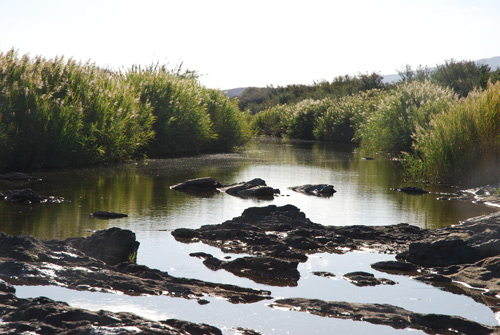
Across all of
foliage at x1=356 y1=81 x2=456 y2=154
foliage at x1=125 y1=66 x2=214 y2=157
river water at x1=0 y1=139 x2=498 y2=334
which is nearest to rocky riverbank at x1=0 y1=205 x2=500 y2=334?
river water at x1=0 y1=139 x2=498 y2=334

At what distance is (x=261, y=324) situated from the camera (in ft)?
15.8

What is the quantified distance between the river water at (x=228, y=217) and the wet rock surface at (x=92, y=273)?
0.16 metres

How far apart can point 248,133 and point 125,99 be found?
11280 millimetres

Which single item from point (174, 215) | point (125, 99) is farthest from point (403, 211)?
point (125, 99)

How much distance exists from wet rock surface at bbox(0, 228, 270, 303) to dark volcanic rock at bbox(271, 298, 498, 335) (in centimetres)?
51

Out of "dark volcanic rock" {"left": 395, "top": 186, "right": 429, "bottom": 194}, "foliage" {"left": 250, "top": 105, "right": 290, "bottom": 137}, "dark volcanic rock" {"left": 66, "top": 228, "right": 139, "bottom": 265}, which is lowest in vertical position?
"dark volcanic rock" {"left": 66, "top": 228, "right": 139, "bottom": 265}

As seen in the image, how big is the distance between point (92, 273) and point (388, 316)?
2633 millimetres

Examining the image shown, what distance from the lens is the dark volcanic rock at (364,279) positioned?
610 cm

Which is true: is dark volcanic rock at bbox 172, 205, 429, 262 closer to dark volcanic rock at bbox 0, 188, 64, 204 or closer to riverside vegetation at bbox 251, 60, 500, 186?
dark volcanic rock at bbox 0, 188, 64, 204

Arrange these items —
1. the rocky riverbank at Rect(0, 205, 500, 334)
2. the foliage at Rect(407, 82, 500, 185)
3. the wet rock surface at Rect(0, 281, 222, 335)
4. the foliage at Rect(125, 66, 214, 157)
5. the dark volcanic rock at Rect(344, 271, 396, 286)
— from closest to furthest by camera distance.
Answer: the wet rock surface at Rect(0, 281, 222, 335) → the rocky riverbank at Rect(0, 205, 500, 334) → the dark volcanic rock at Rect(344, 271, 396, 286) → the foliage at Rect(407, 82, 500, 185) → the foliage at Rect(125, 66, 214, 157)

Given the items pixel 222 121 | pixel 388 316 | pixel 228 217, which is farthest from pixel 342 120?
pixel 388 316

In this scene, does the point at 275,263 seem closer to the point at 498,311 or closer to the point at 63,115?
the point at 498,311

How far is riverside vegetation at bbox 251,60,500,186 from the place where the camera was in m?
13.4

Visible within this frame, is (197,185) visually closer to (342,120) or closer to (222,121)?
(222,121)
